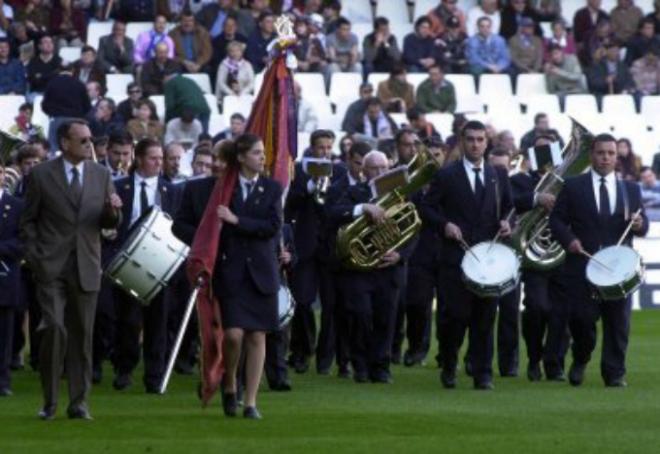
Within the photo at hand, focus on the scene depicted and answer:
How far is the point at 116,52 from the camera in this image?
3303cm

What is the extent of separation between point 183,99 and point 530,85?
634cm

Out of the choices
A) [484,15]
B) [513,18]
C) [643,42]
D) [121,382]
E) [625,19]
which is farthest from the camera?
[625,19]

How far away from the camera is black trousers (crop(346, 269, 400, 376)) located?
20.3m

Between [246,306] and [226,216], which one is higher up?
[226,216]

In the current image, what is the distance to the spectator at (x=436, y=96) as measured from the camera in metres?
33.3

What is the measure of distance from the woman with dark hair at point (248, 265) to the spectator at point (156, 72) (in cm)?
1553

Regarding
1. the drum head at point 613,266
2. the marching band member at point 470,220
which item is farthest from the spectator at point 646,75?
the drum head at point 613,266

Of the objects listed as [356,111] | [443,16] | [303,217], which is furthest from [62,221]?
[443,16]

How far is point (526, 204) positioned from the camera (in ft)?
65.7

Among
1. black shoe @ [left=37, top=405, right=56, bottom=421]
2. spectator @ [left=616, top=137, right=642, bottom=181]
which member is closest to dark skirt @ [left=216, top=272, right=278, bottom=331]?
black shoe @ [left=37, top=405, right=56, bottom=421]

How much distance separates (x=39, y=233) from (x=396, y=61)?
17860mm

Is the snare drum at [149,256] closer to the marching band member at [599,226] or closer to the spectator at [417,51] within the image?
the marching band member at [599,226]

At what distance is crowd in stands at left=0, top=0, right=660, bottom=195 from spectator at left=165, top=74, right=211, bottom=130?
0.02m

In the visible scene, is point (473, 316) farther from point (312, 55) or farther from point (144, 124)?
point (312, 55)
